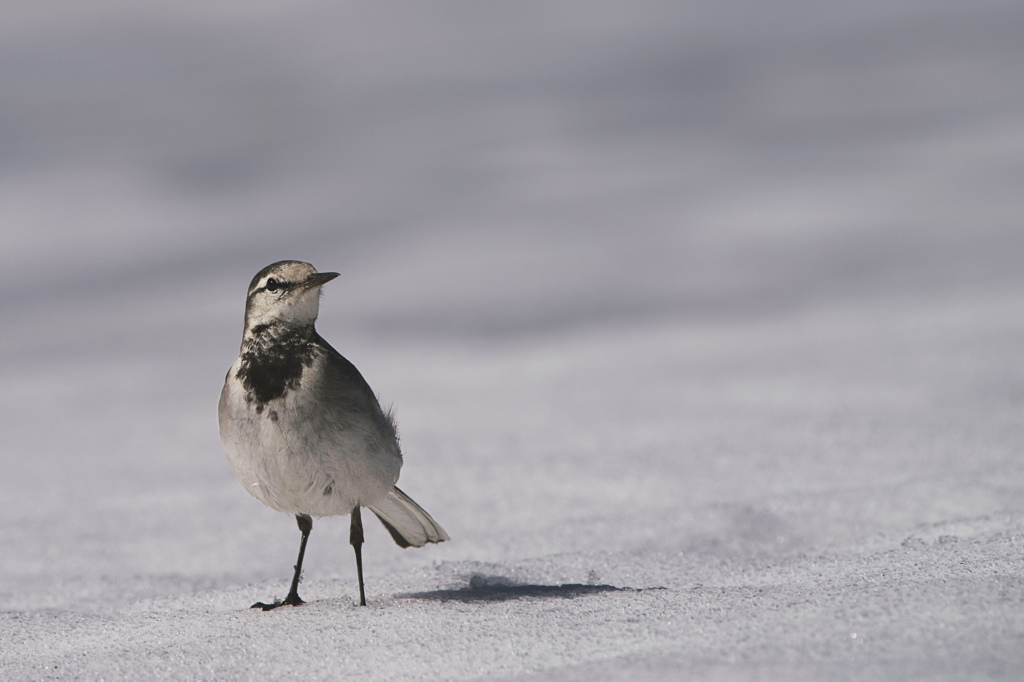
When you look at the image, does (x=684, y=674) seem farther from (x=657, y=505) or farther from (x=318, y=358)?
(x=657, y=505)

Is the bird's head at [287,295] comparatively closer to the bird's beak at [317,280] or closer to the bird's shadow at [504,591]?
the bird's beak at [317,280]

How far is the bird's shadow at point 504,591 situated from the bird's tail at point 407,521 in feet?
1.04

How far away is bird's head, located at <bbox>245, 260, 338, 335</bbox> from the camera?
3441mm

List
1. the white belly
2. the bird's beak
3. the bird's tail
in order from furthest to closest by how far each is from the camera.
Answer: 1. the bird's tail
2. the bird's beak
3. the white belly

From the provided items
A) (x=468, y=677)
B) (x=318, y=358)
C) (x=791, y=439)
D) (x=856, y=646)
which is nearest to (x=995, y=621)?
(x=856, y=646)

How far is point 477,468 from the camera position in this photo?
580cm

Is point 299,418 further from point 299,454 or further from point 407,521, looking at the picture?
point 407,521

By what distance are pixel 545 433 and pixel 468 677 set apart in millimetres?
4071

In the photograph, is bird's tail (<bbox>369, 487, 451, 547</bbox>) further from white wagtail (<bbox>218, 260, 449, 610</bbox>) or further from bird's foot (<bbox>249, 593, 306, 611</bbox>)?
bird's foot (<bbox>249, 593, 306, 611</bbox>)

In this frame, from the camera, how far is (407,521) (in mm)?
3910

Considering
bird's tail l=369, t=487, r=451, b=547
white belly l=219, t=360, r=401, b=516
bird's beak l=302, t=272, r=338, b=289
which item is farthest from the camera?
bird's tail l=369, t=487, r=451, b=547

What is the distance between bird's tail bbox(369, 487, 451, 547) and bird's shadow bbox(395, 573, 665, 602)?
1.04ft

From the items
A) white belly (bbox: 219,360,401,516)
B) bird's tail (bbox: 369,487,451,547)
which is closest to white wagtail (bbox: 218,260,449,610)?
white belly (bbox: 219,360,401,516)

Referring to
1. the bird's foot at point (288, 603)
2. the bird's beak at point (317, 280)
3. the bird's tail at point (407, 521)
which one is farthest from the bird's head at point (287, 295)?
the bird's foot at point (288, 603)
